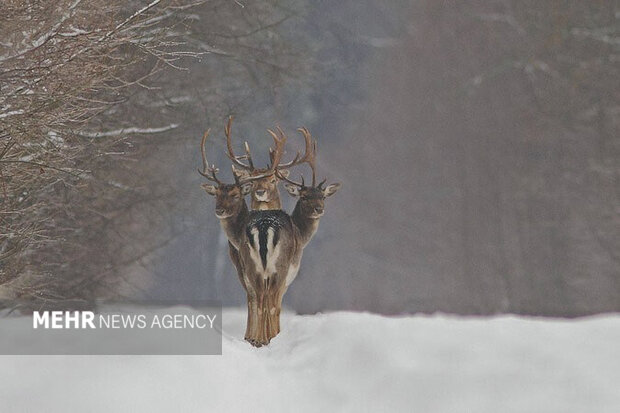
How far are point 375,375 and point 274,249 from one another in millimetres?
3690

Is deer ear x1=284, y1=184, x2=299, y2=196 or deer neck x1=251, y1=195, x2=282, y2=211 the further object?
deer ear x1=284, y1=184, x2=299, y2=196

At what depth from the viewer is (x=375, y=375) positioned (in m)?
8.96

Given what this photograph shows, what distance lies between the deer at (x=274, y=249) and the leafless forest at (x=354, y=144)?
6.28 ft

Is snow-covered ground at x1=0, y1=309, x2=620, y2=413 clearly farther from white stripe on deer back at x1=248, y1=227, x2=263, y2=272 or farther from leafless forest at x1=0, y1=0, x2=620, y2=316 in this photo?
white stripe on deer back at x1=248, y1=227, x2=263, y2=272

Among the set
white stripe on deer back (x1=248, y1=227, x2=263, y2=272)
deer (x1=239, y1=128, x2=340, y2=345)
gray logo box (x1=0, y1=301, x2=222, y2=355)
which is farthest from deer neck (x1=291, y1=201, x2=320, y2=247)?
gray logo box (x1=0, y1=301, x2=222, y2=355)

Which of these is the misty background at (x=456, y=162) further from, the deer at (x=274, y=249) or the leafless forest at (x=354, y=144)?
the deer at (x=274, y=249)

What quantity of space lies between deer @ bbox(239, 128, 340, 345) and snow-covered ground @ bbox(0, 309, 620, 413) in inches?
93.8

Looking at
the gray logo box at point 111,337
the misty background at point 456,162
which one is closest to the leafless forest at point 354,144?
the misty background at point 456,162

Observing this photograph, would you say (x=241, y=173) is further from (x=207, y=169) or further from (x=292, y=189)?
(x=207, y=169)

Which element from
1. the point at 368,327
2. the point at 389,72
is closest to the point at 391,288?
the point at 389,72

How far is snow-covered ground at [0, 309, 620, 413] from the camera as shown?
779 cm

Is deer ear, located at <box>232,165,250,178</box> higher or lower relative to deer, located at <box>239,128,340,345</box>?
higher

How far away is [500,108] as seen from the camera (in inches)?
1342

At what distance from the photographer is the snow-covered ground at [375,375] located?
7794 millimetres
